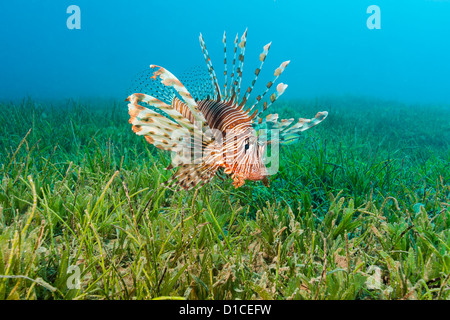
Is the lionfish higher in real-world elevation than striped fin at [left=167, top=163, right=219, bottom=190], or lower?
higher

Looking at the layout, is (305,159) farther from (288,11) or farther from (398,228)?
(288,11)

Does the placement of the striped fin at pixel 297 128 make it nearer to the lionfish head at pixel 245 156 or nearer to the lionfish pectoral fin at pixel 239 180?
the lionfish head at pixel 245 156

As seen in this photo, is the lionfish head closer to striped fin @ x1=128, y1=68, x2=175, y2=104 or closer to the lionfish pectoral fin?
the lionfish pectoral fin

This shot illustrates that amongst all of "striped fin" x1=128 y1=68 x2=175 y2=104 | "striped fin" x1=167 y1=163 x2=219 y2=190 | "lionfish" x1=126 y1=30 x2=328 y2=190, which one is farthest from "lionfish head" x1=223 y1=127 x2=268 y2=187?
"striped fin" x1=128 y1=68 x2=175 y2=104

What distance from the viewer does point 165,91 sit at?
10.4 ft

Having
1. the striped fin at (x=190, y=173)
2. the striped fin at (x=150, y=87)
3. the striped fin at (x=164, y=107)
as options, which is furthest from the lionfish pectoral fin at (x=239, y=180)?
the striped fin at (x=150, y=87)

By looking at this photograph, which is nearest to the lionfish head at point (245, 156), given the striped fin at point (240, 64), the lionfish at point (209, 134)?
the lionfish at point (209, 134)

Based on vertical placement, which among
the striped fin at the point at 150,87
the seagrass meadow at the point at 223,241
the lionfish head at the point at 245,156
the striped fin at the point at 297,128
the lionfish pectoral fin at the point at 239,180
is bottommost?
the seagrass meadow at the point at 223,241

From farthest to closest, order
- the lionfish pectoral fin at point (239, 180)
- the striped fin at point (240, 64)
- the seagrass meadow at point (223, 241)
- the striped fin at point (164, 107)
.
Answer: the striped fin at point (240, 64)
the lionfish pectoral fin at point (239, 180)
the striped fin at point (164, 107)
the seagrass meadow at point (223, 241)

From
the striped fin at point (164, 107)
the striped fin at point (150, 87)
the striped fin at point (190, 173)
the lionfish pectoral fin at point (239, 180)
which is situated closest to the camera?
the striped fin at point (164, 107)

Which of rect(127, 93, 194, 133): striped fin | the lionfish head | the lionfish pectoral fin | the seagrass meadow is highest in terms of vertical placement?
rect(127, 93, 194, 133): striped fin

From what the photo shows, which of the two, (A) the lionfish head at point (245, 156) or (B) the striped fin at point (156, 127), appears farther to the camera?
(B) the striped fin at point (156, 127)

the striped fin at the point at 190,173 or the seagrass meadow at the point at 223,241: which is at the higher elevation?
the striped fin at the point at 190,173

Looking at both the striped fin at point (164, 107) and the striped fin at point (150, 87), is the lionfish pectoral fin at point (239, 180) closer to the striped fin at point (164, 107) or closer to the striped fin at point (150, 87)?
the striped fin at point (164, 107)
